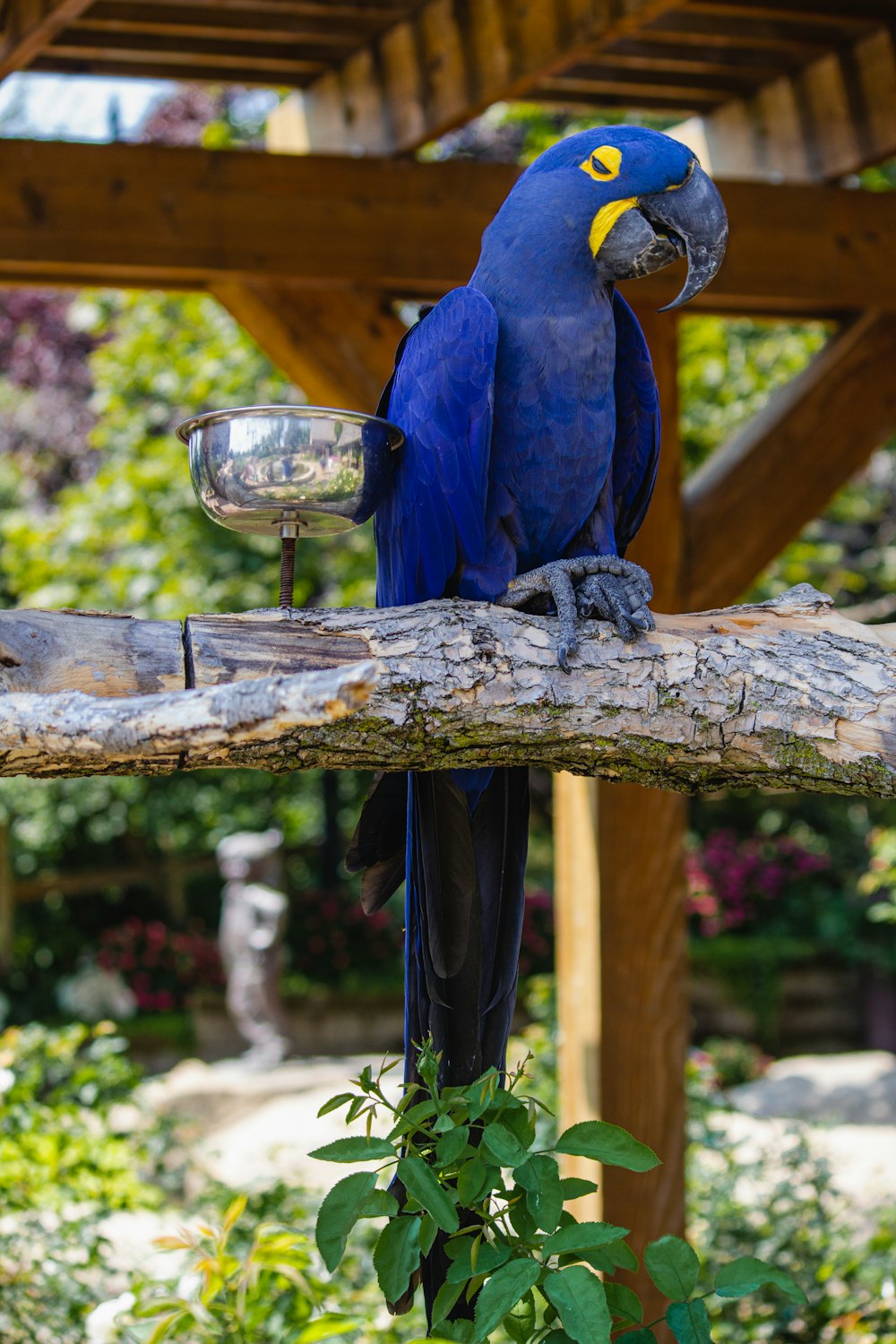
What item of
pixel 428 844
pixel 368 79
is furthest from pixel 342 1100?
pixel 368 79

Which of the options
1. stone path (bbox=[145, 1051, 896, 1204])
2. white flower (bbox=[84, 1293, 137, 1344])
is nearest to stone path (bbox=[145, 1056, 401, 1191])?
stone path (bbox=[145, 1051, 896, 1204])

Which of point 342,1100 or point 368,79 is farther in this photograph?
point 368,79

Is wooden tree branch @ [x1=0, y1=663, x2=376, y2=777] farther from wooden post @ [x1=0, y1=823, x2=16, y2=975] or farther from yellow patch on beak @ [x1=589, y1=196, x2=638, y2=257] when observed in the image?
wooden post @ [x1=0, y1=823, x2=16, y2=975]

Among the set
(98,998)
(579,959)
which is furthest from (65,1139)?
(98,998)

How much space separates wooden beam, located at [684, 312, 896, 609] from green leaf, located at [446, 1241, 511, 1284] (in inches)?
64.1

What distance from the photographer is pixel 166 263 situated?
250 cm

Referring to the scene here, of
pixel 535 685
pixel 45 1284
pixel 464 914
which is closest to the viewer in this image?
pixel 535 685

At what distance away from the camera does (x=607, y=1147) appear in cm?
131

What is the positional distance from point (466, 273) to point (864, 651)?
142 centimetres

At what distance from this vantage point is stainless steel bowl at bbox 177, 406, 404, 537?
5.24 ft

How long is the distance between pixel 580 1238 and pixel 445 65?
7.05 ft

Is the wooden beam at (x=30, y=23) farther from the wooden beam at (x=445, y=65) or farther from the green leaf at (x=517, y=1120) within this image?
the green leaf at (x=517, y=1120)

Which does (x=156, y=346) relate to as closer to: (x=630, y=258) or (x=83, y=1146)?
(x=83, y=1146)

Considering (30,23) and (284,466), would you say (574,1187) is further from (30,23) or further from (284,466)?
(30,23)
